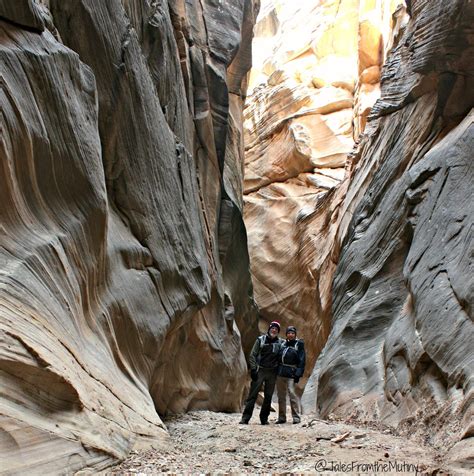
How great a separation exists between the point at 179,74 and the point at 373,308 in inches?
265

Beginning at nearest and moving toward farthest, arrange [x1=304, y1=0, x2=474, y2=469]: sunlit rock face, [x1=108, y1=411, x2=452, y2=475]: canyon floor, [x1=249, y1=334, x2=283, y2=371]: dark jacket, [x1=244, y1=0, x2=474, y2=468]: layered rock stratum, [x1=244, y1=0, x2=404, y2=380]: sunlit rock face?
[x1=108, y1=411, x2=452, y2=475]: canyon floor
[x1=304, y1=0, x2=474, y2=469]: sunlit rock face
[x1=244, y1=0, x2=474, y2=468]: layered rock stratum
[x1=249, y1=334, x2=283, y2=371]: dark jacket
[x1=244, y1=0, x2=404, y2=380]: sunlit rock face

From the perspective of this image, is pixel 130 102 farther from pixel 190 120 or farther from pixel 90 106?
pixel 190 120

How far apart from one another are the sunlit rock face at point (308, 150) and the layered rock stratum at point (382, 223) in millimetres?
78

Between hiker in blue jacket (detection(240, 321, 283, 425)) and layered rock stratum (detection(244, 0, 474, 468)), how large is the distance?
67.3 inches

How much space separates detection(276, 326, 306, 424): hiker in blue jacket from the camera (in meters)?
9.65

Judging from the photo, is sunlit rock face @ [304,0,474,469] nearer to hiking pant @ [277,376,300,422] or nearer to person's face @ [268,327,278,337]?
hiking pant @ [277,376,300,422]

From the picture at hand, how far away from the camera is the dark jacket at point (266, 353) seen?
9.59m

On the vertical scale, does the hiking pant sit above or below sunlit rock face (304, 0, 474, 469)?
below

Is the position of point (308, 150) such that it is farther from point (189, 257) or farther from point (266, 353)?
point (266, 353)

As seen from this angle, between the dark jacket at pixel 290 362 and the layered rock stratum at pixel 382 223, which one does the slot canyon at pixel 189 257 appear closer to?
the layered rock stratum at pixel 382 223

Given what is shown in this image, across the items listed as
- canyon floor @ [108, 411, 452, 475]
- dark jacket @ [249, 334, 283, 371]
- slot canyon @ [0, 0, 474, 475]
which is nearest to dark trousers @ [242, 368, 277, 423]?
dark jacket @ [249, 334, 283, 371]

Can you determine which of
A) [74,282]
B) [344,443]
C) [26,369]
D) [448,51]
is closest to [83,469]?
[26,369]

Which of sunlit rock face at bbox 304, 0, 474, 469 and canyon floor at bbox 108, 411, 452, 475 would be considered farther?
sunlit rock face at bbox 304, 0, 474, 469

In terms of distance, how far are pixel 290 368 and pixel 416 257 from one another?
2964 millimetres
